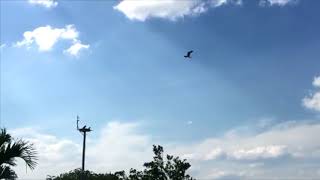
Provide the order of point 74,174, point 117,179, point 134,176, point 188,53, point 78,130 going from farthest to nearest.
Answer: point 74,174 → point 117,179 → point 134,176 → point 78,130 → point 188,53

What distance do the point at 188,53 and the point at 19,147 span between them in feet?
56.3

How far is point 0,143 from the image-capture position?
41.8 ft

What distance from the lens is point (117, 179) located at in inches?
2584

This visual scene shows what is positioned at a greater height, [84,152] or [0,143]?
[84,152]

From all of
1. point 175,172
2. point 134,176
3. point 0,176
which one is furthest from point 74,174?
point 0,176

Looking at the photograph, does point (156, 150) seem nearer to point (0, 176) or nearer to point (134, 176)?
point (134, 176)

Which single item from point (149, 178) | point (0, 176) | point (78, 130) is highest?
point (78, 130)

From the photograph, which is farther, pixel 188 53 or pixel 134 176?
pixel 134 176

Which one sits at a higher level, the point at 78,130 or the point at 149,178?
the point at 78,130

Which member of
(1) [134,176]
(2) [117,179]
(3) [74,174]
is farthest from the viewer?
(3) [74,174]

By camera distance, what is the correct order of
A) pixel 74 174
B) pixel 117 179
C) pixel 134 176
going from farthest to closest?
1. pixel 74 174
2. pixel 117 179
3. pixel 134 176

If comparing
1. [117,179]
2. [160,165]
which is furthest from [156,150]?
[117,179]

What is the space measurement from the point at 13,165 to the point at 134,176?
38795 millimetres

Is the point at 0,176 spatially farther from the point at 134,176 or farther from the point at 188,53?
the point at 134,176
